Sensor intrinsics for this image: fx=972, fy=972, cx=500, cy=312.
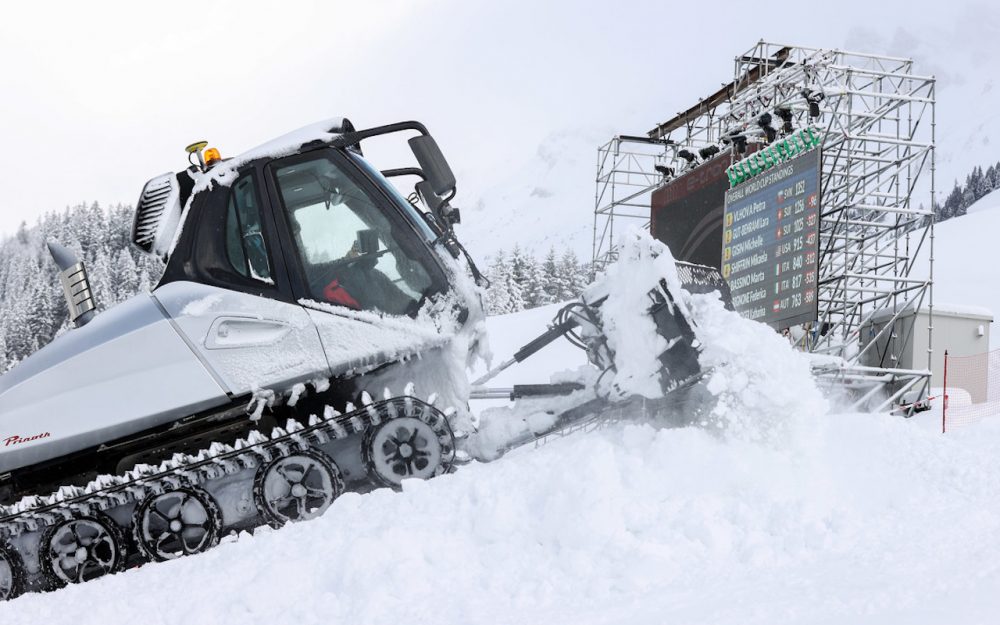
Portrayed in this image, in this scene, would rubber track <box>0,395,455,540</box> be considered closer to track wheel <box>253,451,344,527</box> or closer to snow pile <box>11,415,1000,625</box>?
track wheel <box>253,451,344,527</box>

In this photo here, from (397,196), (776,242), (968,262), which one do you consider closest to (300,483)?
(397,196)

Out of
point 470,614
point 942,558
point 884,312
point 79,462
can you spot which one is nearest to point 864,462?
point 942,558

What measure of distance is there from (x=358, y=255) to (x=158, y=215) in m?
1.31

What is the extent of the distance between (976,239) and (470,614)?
169 feet

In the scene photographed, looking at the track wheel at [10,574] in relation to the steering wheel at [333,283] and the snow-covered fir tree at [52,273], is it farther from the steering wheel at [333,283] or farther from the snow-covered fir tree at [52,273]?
the snow-covered fir tree at [52,273]

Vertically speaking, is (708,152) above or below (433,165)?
above

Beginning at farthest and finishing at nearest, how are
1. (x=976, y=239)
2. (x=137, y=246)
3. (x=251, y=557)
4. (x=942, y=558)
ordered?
(x=976, y=239) → (x=137, y=246) → (x=251, y=557) → (x=942, y=558)

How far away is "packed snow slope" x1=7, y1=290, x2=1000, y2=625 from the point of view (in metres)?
3.75

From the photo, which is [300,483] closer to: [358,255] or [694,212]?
[358,255]

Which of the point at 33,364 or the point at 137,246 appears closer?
the point at 33,364

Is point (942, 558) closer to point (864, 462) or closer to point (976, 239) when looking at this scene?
point (864, 462)

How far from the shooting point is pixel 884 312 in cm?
1909

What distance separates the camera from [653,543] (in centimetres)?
428

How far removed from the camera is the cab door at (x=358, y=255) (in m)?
5.67
